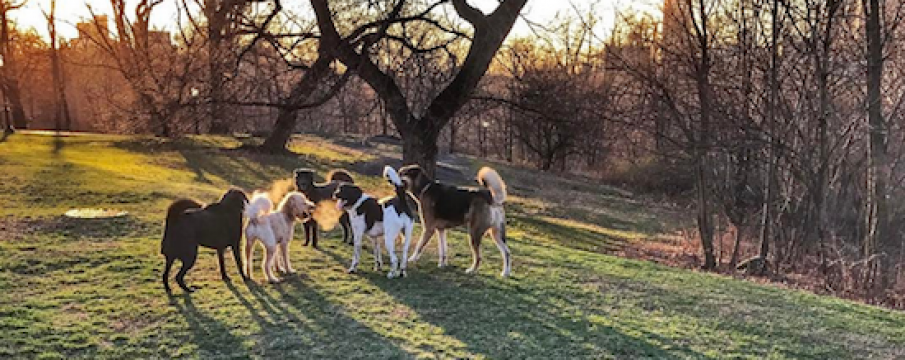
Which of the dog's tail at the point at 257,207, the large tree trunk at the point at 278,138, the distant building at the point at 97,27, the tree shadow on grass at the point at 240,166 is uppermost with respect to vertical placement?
the distant building at the point at 97,27

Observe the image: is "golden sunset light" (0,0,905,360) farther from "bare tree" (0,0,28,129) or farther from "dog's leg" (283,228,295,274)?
"bare tree" (0,0,28,129)

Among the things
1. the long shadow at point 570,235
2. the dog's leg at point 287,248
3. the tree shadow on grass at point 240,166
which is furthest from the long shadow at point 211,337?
the tree shadow on grass at point 240,166

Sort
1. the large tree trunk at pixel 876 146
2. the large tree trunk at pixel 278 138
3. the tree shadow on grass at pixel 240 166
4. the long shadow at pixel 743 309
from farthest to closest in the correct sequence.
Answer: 1. the large tree trunk at pixel 278 138
2. the tree shadow on grass at pixel 240 166
3. the large tree trunk at pixel 876 146
4. the long shadow at pixel 743 309

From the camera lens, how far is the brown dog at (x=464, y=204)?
732cm

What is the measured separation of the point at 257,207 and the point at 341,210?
844 millimetres

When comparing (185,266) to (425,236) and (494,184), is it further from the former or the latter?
(494,184)

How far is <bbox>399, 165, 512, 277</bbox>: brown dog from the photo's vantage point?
24.0 ft

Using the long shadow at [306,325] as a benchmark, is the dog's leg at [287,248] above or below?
above

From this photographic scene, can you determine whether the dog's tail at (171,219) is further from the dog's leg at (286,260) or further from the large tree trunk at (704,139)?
the large tree trunk at (704,139)

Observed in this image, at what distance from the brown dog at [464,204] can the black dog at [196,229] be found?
1.74m

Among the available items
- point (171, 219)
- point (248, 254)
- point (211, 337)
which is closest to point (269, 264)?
point (248, 254)

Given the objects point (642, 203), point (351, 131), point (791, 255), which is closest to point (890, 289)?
point (791, 255)

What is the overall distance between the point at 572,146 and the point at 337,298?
1336 inches

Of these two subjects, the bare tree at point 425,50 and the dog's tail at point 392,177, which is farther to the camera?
the bare tree at point 425,50
